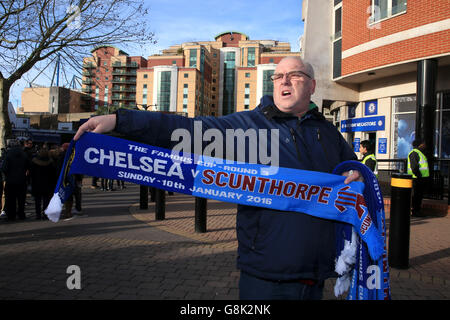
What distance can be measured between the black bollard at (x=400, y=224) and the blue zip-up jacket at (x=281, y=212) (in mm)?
3521

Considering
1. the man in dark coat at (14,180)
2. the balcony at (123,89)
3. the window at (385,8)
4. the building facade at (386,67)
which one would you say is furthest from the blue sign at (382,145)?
the balcony at (123,89)

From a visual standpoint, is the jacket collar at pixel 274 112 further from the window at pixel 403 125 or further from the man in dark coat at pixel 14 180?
the window at pixel 403 125

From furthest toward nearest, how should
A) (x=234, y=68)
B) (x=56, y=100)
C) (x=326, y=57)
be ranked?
(x=234, y=68), (x=56, y=100), (x=326, y=57)

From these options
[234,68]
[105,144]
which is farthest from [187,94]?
[105,144]

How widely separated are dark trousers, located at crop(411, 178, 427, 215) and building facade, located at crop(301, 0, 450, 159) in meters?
3.32

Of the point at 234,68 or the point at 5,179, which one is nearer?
the point at 5,179

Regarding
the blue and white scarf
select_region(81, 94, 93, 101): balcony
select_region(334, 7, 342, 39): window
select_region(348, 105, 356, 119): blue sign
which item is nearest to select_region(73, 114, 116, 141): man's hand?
the blue and white scarf

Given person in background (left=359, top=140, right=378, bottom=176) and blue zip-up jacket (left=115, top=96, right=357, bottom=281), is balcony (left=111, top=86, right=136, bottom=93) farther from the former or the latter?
blue zip-up jacket (left=115, top=96, right=357, bottom=281)

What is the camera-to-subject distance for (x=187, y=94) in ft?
335

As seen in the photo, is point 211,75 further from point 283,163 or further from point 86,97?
point 283,163

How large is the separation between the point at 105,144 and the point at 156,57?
371 ft

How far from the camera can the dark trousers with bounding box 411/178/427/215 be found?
365 inches

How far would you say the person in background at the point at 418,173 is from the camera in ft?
30.1
